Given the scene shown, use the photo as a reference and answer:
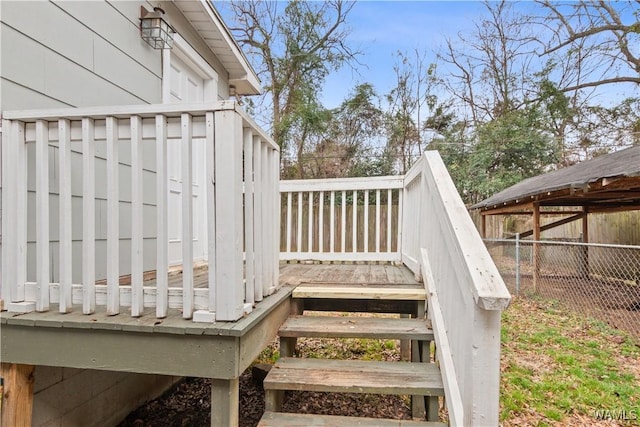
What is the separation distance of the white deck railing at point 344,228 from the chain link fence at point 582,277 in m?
2.63

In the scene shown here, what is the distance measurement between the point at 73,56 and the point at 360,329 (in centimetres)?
245

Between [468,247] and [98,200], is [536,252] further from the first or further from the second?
[98,200]

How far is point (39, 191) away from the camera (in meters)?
1.78

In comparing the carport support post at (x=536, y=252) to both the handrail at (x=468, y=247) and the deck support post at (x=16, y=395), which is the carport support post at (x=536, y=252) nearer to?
the handrail at (x=468, y=247)

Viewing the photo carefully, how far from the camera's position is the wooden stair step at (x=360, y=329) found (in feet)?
7.26

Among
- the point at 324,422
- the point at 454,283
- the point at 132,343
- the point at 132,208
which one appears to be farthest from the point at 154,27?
the point at 324,422

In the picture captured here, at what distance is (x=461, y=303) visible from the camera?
1.58m

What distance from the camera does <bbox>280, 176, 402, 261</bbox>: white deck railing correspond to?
4.08 metres

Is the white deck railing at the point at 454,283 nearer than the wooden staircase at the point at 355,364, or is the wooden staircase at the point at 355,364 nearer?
the white deck railing at the point at 454,283

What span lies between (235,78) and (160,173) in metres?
3.55

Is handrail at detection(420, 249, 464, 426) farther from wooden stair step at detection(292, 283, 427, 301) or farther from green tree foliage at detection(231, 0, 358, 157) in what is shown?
green tree foliage at detection(231, 0, 358, 157)

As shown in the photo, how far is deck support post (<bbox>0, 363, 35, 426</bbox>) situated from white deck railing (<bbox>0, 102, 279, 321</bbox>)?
0.31 meters

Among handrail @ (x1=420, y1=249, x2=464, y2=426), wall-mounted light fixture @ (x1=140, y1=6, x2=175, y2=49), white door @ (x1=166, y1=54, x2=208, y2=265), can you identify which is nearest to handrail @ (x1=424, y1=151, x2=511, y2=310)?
handrail @ (x1=420, y1=249, x2=464, y2=426)

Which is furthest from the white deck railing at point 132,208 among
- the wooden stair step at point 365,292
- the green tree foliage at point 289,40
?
the green tree foliage at point 289,40
